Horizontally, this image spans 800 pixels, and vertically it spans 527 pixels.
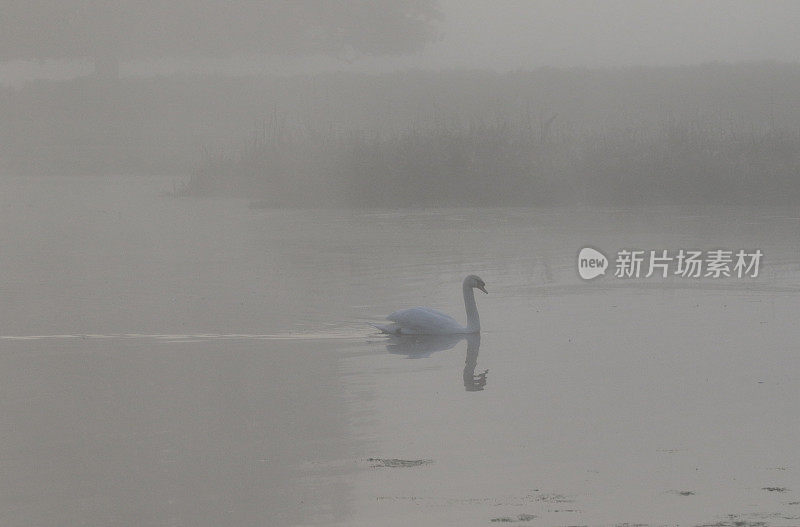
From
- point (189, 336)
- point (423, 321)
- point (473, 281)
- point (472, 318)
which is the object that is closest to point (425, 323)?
point (423, 321)

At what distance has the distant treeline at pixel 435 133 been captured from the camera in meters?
28.8

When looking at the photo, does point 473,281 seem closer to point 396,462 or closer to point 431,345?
point 431,345

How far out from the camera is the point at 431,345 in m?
12.9

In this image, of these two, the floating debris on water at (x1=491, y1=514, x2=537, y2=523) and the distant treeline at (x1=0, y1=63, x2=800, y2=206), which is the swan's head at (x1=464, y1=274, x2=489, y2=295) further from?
the distant treeline at (x1=0, y1=63, x2=800, y2=206)

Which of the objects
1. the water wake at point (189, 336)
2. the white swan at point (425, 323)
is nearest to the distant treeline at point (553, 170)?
the white swan at point (425, 323)

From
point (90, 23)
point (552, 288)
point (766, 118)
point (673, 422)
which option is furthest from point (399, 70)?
point (673, 422)

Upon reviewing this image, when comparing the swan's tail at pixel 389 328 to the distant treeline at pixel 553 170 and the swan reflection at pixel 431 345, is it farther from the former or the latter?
the distant treeline at pixel 553 170

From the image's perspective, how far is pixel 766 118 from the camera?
4184 cm

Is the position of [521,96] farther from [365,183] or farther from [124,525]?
[124,525]

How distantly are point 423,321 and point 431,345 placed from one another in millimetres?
248

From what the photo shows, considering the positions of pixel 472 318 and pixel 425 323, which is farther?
pixel 472 318

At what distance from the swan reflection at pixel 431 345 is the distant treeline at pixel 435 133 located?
1603cm

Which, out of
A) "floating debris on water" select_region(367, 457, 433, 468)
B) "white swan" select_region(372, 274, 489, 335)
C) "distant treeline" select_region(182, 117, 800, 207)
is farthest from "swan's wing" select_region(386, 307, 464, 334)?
"distant treeline" select_region(182, 117, 800, 207)

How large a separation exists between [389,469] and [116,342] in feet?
17.0
